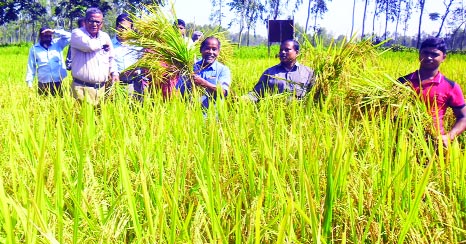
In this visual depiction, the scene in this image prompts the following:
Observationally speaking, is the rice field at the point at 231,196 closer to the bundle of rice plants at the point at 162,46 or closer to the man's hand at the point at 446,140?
the man's hand at the point at 446,140

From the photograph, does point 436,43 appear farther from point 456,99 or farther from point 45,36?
point 45,36

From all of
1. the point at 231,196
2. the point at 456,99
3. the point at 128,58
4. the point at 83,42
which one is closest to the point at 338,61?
the point at 456,99

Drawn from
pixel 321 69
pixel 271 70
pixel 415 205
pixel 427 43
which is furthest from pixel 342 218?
pixel 271 70

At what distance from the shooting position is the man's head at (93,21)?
9.91 ft

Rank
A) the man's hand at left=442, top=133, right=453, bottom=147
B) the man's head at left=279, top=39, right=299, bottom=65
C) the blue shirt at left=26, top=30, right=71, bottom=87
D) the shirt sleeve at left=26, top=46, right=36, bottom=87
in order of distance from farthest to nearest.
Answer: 1. the blue shirt at left=26, top=30, right=71, bottom=87
2. the shirt sleeve at left=26, top=46, right=36, bottom=87
3. the man's head at left=279, top=39, right=299, bottom=65
4. the man's hand at left=442, top=133, right=453, bottom=147

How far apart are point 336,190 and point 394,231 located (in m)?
0.18

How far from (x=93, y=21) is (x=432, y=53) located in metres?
2.41

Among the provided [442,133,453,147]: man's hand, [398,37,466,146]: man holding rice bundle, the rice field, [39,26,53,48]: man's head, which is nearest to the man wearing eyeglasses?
[39,26,53,48]: man's head

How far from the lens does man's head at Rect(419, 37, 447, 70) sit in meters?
2.10

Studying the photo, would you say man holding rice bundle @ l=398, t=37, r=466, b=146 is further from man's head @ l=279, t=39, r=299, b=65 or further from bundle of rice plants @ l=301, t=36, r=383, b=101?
man's head @ l=279, t=39, r=299, b=65

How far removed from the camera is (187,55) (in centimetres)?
233

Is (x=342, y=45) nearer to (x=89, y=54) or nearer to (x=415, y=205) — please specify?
(x=415, y=205)

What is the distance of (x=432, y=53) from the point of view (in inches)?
82.8

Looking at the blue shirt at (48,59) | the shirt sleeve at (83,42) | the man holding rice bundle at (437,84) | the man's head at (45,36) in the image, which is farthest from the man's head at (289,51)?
the man's head at (45,36)
